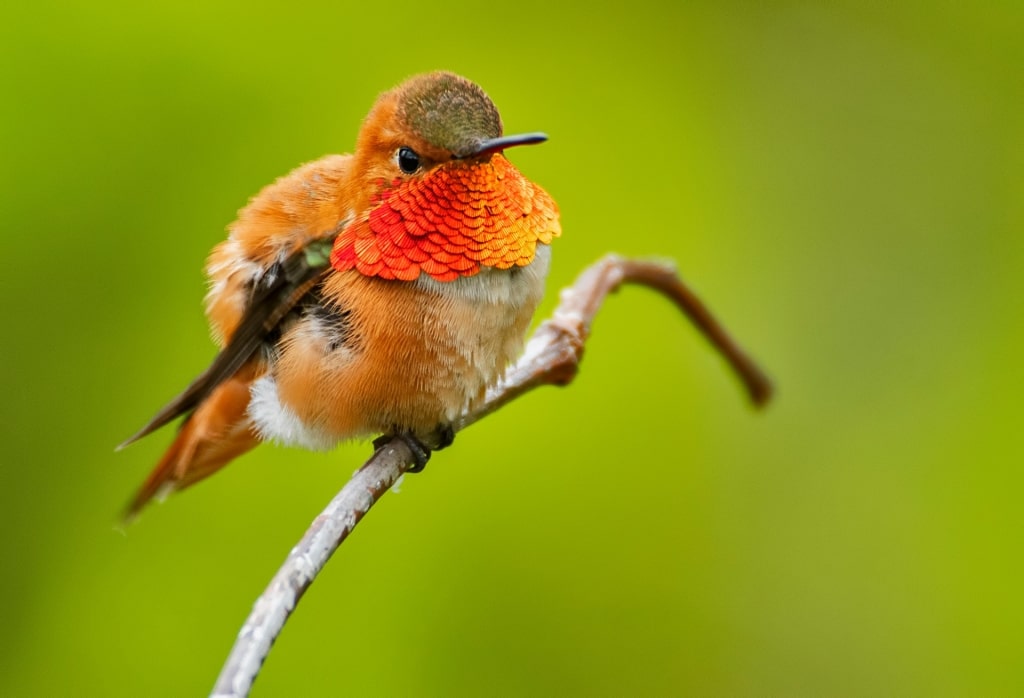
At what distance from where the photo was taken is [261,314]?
307cm

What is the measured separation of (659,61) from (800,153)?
3.23ft

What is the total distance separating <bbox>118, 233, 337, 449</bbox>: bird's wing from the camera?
9.64ft

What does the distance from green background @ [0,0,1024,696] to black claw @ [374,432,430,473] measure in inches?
33.9

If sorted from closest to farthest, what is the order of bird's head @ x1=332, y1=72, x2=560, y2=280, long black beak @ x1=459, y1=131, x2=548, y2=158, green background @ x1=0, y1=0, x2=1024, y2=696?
1. long black beak @ x1=459, y1=131, x2=548, y2=158
2. bird's head @ x1=332, y1=72, x2=560, y2=280
3. green background @ x1=0, y1=0, x2=1024, y2=696

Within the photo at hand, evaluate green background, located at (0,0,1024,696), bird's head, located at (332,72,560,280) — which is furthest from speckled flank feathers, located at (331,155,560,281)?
green background, located at (0,0,1024,696)

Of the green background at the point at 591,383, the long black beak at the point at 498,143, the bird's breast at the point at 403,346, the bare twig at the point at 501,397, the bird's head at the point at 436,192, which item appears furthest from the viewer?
the green background at the point at 591,383

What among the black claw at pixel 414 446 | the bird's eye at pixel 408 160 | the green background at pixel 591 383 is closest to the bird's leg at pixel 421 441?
the black claw at pixel 414 446

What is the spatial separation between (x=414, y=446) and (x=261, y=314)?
0.59 metres

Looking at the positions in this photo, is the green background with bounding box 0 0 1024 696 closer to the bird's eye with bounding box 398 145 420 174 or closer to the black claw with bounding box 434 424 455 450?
the black claw with bounding box 434 424 455 450

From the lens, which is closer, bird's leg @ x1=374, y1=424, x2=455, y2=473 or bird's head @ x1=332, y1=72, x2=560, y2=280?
bird's head @ x1=332, y1=72, x2=560, y2=280

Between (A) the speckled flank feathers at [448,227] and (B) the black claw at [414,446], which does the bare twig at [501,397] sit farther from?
(A) the speckled flank feathers at [448,227]

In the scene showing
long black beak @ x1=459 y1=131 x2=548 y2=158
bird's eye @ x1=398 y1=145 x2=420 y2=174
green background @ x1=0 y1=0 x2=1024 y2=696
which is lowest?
green background @ x1=0 y1=0 x2=1024 y2=696

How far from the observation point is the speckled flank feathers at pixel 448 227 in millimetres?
2664

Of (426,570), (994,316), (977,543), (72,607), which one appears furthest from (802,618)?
(72,607)
